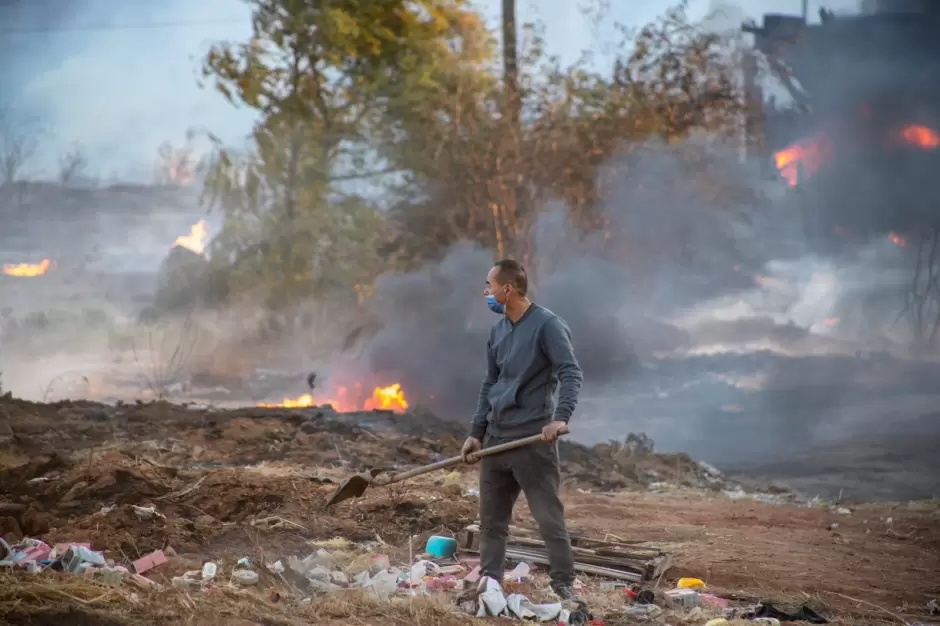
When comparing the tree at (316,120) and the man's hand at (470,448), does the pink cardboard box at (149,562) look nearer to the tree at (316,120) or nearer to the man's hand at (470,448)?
the man's hand at (470,448)

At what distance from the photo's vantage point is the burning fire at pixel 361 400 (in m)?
17.1

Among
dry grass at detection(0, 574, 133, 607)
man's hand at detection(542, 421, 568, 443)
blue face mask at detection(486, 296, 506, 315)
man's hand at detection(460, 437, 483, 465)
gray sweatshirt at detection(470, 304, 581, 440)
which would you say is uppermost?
blue face mask at detection(486, 296, 506, 315)

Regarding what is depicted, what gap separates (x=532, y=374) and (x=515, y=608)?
4.73 ft

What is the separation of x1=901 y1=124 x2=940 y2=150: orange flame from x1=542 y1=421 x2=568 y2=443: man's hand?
11692 millimetres

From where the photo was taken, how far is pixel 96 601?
5.40m

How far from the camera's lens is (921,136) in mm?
14992

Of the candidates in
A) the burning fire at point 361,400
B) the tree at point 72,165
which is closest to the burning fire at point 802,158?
the burning fire at point 361,400

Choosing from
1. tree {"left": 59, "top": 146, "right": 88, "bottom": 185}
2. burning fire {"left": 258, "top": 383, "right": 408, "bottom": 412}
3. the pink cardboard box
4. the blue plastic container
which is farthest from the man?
tree {"left": 59, "top": 146, "right": 88, "bottom": 185}

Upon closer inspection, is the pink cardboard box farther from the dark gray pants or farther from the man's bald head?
the man's bald head

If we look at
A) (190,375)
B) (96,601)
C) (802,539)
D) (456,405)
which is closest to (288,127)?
(190,375)

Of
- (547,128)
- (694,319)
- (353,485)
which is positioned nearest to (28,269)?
(547,128)

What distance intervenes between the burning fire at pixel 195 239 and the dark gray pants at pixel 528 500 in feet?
45.2

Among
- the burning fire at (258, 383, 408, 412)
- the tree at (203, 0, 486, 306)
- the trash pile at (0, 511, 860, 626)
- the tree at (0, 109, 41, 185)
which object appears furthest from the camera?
the tree at (203, 0, 486, 306)

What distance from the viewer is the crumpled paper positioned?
5773mm
